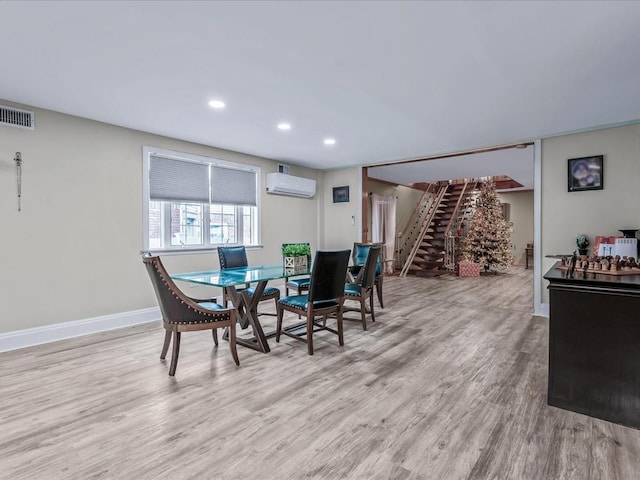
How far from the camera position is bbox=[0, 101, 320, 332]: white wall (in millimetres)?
3432

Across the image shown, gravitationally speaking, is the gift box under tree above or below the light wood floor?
above

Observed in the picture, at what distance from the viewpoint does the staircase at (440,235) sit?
29.9 ft

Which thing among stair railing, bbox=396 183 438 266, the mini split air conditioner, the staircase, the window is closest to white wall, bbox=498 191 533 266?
the staircase

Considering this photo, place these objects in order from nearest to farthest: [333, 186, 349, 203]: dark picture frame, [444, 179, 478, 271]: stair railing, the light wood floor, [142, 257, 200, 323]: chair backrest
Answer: the light wood floor < [142, 257, 200, 323]: chair backrest < [333, 186, 349, 203]: dark picture frame < [444, 179, 478, 271]: stair railing

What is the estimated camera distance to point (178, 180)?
15.6 feet

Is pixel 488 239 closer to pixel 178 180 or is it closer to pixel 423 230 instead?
pixel 423 230

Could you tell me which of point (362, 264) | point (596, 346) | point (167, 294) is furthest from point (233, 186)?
point (596, 346)

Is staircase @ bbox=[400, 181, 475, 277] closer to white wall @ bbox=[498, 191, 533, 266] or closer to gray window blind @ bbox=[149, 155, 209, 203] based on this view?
white wall @ bbox=[498, 191, 533, 266]

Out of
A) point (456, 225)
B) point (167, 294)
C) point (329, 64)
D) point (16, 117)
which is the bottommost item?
point (167, 294)

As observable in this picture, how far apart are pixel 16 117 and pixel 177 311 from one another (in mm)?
2661

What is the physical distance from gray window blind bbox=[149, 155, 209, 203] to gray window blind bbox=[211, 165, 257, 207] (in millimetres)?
157

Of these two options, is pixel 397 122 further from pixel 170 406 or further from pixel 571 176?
pixel 170 406

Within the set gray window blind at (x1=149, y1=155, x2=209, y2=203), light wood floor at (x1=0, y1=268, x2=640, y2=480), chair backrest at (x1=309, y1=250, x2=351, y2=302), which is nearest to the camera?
light wood floor at (x1=0, y1=268, x2=640, y2=480)

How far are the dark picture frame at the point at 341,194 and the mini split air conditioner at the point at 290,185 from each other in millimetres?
443
